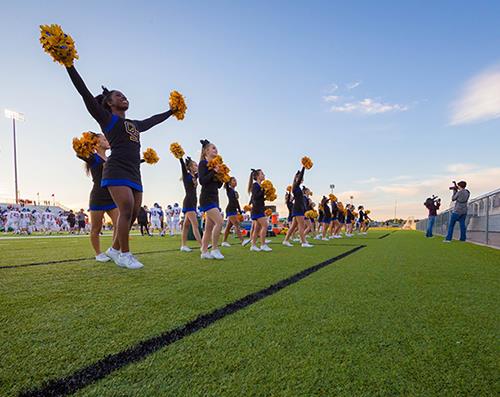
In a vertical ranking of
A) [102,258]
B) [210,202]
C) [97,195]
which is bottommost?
[102,258]

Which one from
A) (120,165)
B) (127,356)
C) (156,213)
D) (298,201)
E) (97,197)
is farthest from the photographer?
(156,213)

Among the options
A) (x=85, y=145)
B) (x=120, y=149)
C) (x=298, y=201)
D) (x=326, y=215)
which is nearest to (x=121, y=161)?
(x=120, y=149)

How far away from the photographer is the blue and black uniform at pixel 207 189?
5.42 meters

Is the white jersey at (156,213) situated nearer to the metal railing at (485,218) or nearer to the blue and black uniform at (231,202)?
the blue and black uniform at (231,202)

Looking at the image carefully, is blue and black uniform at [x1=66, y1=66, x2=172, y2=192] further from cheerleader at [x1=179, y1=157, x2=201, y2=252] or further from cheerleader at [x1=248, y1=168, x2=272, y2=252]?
cheerleader at [x1=248, y1=168, x2=272, y2=252]

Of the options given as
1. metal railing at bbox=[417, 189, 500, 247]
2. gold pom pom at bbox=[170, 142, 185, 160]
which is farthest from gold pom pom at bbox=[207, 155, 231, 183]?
metal railing at bbox=[417, 189, 500, 247]

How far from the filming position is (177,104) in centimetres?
474

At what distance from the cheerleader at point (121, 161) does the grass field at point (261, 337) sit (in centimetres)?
88

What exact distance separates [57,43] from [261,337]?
3.28m

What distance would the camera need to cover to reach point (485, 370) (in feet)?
4.65

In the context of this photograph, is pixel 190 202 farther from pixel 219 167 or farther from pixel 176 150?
pixel 219 167

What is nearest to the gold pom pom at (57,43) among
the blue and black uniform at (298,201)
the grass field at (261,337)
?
the grass field at (261,337)

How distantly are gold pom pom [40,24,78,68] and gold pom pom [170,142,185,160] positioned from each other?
262cm

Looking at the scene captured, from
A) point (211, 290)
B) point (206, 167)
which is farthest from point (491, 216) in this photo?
point (211, 290)
